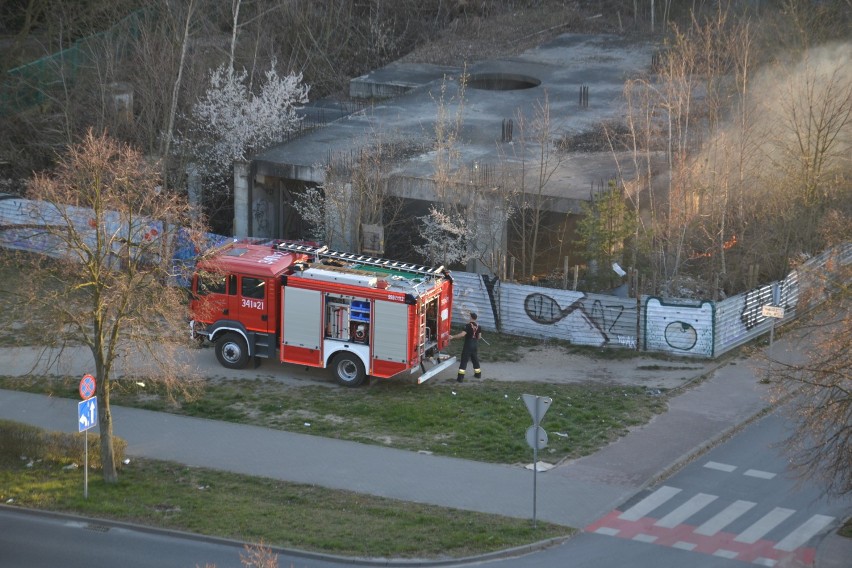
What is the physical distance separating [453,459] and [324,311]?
17.7ft

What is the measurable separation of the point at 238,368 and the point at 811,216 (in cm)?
1527

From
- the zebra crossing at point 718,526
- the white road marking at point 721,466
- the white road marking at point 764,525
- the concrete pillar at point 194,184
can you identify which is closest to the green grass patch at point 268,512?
the zebra crossing at point 718,526

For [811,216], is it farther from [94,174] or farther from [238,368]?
[94,174]

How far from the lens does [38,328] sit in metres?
21.2

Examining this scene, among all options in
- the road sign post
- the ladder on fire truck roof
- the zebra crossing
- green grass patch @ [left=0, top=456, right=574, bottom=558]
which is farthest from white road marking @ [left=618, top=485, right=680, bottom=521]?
the road sign post

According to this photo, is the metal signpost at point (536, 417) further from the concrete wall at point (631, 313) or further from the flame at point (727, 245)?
the flame at point (727, 245)

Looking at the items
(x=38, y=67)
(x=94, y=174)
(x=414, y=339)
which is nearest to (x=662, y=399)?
(x=414, y=339)

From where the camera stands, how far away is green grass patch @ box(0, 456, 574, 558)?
1833 cm

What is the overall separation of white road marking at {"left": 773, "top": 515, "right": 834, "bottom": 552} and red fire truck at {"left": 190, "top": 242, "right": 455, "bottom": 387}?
8810mm

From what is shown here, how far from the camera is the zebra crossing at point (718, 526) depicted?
18531 millimetres

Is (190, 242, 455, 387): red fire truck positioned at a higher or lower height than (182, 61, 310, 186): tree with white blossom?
lower

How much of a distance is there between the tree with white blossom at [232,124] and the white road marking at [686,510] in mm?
20118

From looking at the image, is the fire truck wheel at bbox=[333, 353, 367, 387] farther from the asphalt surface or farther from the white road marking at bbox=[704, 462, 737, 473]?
the white road marking at bbox=[704, 462, 737, 473]

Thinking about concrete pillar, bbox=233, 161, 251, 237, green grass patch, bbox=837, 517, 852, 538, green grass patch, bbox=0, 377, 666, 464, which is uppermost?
concrete pillar, bbox=233, 161, 251, 237
